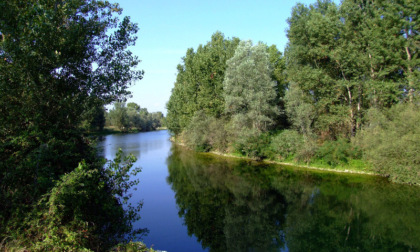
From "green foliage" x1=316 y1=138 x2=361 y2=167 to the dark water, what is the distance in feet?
5.89

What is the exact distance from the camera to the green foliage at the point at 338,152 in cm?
2286

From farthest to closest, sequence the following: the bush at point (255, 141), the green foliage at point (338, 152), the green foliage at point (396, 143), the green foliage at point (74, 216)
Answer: the bush at point (255, 141), the green foliage at point (338, 152), the green foliage at point (396, 143), the green foliage at point (74, 216)

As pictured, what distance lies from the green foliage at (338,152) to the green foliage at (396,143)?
4.56ft

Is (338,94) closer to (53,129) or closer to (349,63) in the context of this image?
(349,63)

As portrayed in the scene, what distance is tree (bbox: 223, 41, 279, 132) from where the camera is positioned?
28312 mm

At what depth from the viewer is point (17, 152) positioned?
808cm

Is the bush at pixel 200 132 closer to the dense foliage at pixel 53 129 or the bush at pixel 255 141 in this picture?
the bush at pixel 255 141

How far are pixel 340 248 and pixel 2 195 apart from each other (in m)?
12.1

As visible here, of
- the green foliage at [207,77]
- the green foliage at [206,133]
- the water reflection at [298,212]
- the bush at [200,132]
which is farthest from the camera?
the bush at [200,132]

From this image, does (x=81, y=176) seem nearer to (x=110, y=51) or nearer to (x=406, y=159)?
(x=110, y=51)

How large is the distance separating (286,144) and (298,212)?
12.7m

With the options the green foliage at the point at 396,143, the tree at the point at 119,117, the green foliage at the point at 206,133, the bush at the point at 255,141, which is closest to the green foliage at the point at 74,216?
the green foliage at the point at 396,143

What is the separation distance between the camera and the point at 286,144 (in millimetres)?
26797

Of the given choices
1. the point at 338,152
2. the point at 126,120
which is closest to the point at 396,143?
the point at 338,152
